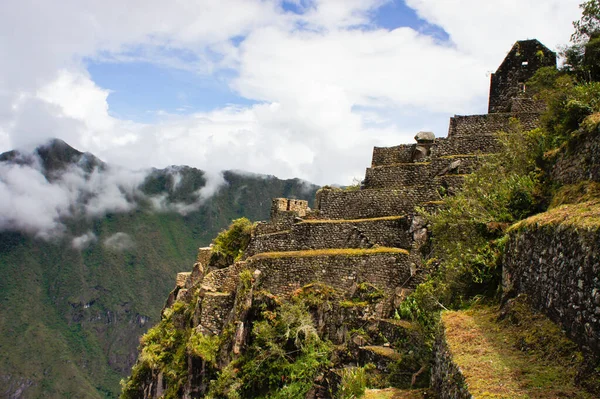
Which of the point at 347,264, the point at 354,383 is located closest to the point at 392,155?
the point at 347,264

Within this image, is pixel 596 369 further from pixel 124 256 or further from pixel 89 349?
pixel 124 256

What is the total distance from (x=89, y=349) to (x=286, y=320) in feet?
299

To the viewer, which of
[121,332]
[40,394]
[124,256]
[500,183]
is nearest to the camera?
[500,183]

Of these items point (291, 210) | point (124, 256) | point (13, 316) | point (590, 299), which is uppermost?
point (291, 210)

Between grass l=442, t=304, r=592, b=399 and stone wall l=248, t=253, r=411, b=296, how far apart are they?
745 centimetres

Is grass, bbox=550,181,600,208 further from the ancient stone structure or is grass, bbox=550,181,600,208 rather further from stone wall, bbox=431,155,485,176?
stone wall, bbox=431,155,485,176

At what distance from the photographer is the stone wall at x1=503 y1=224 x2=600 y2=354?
7246 millimetres

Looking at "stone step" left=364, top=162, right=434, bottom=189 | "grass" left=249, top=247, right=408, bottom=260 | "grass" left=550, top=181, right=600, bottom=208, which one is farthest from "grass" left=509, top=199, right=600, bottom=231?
"stone step" left=364, top=162, right=434, bottom=189

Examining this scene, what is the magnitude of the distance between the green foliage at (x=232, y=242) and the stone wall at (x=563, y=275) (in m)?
15.6

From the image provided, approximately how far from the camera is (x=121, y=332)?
354 feet

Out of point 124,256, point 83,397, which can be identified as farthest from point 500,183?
point 124,256

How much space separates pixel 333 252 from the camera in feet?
64.0

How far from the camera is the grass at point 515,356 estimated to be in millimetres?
7105

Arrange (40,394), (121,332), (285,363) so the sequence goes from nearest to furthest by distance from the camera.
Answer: (285,363), (40,394), (121,332)
